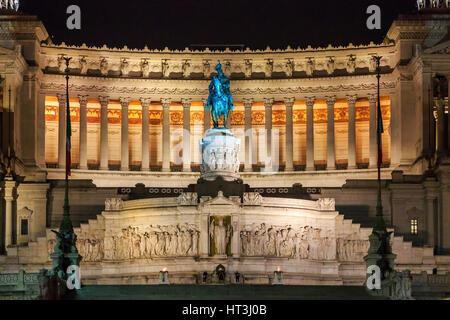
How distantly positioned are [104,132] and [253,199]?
3126cm

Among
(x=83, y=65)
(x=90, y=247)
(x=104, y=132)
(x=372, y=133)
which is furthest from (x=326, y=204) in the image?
(x=83, y=65)

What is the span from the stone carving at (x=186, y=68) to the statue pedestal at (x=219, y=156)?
1000 inches

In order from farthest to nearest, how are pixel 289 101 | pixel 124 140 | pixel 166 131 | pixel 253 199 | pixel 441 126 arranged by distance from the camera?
pixel 166 131 → pixel 289 101 → pixel 124 140 → pixel 441 126 → pixel 253 199

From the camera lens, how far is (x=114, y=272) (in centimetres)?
8906

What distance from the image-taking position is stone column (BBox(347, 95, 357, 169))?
115188mm

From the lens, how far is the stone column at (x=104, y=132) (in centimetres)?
11606

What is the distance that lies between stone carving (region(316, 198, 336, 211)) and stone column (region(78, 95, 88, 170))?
29876mm

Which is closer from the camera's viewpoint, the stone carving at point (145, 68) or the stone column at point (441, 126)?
the stone column at point (441, 126)

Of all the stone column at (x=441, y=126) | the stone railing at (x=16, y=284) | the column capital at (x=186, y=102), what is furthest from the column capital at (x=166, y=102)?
the stone railing at (x=16, y=284)

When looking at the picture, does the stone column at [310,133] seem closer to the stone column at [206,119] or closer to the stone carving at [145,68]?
the stone column at [206,119]

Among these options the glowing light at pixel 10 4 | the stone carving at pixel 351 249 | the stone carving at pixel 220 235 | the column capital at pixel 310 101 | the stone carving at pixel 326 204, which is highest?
the glowing light at pixel 10 4

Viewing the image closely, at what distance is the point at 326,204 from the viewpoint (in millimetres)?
90812

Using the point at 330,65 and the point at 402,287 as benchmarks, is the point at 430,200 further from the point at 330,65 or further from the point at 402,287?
the point at 402,287

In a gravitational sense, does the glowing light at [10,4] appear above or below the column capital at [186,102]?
above
